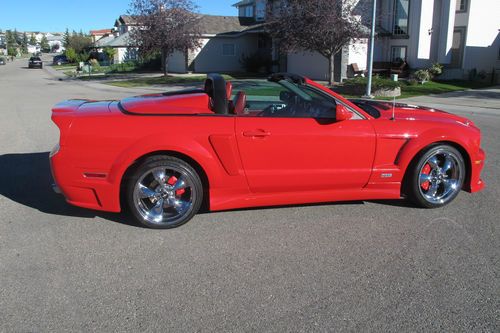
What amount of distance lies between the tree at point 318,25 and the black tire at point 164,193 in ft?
59.9

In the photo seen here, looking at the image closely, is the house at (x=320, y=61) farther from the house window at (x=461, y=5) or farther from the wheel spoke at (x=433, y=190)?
the wheel spoke at (x=433, y=190)

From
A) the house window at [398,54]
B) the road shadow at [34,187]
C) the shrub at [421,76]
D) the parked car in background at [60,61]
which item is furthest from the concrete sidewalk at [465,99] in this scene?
the parked car in background at [60,61]

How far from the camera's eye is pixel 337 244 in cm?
414

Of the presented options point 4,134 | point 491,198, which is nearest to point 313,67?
point 4,134

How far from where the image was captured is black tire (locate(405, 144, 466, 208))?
192 inches

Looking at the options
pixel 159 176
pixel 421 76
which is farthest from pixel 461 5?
pixel 159 176

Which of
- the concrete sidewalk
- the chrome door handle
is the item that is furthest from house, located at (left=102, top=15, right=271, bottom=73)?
the chrome door handle

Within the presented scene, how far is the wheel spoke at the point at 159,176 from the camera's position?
442 centimetres

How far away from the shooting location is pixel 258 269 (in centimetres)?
368

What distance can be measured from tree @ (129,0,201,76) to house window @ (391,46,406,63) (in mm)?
13566

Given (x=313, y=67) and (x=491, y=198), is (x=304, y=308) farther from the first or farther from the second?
(x=313, y=67)

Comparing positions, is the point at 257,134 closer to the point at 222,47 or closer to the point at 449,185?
the point at 449,185

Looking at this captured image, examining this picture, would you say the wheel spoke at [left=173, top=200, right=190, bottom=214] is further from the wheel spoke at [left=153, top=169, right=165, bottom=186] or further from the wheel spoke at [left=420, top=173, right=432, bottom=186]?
the wheel spoke at [left=420, top=173, right=432, bottom=186]

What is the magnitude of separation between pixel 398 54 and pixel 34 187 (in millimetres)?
A: 27121
